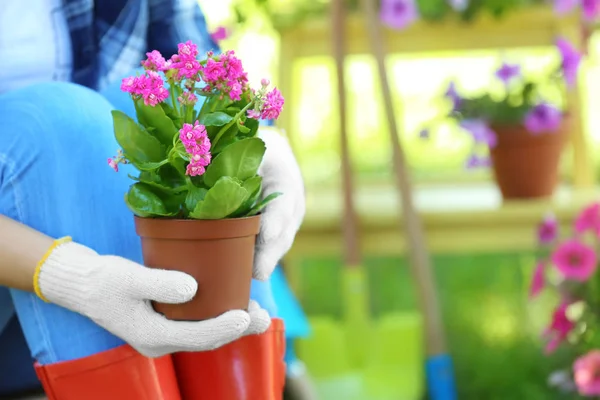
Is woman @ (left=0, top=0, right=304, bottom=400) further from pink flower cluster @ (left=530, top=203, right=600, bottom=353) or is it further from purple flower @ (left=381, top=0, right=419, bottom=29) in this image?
purple flower @ (left=381, top=0, right=419, bottom=29)

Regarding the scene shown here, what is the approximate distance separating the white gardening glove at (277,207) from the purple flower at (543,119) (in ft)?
4.03

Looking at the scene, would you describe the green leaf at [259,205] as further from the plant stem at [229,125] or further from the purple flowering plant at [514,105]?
the purple flowering plant at [514,105]

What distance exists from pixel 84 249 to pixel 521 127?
1.52 metres

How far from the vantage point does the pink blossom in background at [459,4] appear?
2.22 metres

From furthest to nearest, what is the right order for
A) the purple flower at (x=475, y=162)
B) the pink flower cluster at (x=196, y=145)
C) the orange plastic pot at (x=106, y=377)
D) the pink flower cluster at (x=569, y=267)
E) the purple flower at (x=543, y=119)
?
1. the purple flower at (x=475, y=162)
2. the purple flower at (x=543, y=119)
3. the pink flower cluster at (x=569, y=267)
4. the orange plastic pot at (x=106, y=377)
5. the pink flower cluster at (x=196, y=145)

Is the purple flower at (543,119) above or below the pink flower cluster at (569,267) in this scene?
above

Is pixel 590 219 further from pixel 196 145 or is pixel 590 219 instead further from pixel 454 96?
pixel 196 145

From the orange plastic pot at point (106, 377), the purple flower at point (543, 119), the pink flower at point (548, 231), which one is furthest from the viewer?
the purple flower at point (543, 119)

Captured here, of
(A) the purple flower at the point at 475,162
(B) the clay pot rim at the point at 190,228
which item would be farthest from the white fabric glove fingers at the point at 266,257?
(A) the purple flower at the point at 475,162

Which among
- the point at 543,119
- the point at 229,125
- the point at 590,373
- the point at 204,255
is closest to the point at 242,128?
the point at 229,125

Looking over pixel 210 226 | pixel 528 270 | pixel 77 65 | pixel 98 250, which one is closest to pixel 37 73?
pixel 77 65

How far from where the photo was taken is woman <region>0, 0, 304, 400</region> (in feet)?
2.85

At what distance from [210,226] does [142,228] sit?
0.07 meters

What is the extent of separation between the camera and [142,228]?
0.86 metres
